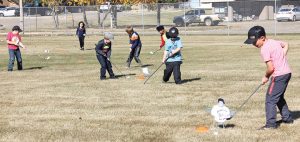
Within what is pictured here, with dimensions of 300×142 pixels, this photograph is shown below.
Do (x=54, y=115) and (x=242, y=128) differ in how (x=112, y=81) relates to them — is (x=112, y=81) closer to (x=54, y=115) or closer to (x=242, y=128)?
(x=54, y=115)

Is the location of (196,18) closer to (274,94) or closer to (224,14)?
(224,14)

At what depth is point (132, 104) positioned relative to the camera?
1394 cm

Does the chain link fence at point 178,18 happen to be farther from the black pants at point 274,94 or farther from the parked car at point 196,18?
the black pants at point 274,94

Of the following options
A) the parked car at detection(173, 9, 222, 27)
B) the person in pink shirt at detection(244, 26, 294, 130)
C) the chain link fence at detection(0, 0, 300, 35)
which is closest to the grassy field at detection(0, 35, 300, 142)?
the person in pink shirt at detection(244, 26, 294, 130)

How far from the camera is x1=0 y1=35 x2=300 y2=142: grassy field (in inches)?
414

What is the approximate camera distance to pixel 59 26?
61.2 meters

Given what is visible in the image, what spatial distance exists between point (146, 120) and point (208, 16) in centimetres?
4641

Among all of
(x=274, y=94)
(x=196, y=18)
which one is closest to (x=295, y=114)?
(x=274, y=94)

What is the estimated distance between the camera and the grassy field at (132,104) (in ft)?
34.5

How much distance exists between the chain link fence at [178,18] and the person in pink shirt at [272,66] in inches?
1510

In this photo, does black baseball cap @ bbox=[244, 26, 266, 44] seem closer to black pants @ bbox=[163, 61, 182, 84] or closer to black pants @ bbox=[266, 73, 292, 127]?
black pants @ bbox=[266, 73, 292, 127]

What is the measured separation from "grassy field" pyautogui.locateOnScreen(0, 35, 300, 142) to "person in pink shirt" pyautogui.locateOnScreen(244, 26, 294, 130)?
41 centimetres

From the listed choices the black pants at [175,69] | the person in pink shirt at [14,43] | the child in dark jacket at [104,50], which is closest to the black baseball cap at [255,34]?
the black pants at [175,69]

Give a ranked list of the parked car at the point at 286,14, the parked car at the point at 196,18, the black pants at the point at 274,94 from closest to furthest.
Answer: the black pants at the point at 274,94 < the parked car at the point at 286,14 < the parked car at the point at 196,18
